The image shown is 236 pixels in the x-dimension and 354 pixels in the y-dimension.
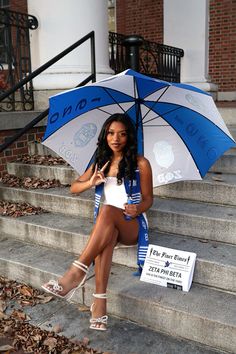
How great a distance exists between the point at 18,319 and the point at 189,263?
131 centimetres

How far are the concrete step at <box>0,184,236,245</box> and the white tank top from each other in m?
0.66

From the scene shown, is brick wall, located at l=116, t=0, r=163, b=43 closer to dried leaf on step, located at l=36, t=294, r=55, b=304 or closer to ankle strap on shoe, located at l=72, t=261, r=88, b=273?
dried leaf on step, located at l=36, t=294, r=55, b=304

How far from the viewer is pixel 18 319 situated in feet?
9.46

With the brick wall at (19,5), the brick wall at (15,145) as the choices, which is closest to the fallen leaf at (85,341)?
the brick wall at (15,145)

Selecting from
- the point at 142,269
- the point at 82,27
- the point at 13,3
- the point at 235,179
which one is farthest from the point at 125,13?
the point at 142,269

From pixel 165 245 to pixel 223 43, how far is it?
7.09 m

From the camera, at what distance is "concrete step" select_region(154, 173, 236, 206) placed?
346 centimetres

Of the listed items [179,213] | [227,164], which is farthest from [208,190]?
[227,164]

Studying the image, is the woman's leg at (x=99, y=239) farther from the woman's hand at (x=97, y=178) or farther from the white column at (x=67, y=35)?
the white column at (x=67, y=35)

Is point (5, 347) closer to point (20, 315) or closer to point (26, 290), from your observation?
point (20, 315)

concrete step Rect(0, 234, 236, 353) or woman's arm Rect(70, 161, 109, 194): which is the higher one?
woman's arm Rect(70, 161, 109, 194)

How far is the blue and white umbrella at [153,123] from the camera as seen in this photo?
2.70 m

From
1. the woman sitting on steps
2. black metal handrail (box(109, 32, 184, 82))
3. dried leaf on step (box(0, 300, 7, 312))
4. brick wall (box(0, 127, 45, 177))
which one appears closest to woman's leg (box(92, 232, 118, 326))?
the woman sitting on steps

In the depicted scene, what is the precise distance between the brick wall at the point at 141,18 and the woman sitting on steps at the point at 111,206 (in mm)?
7861
